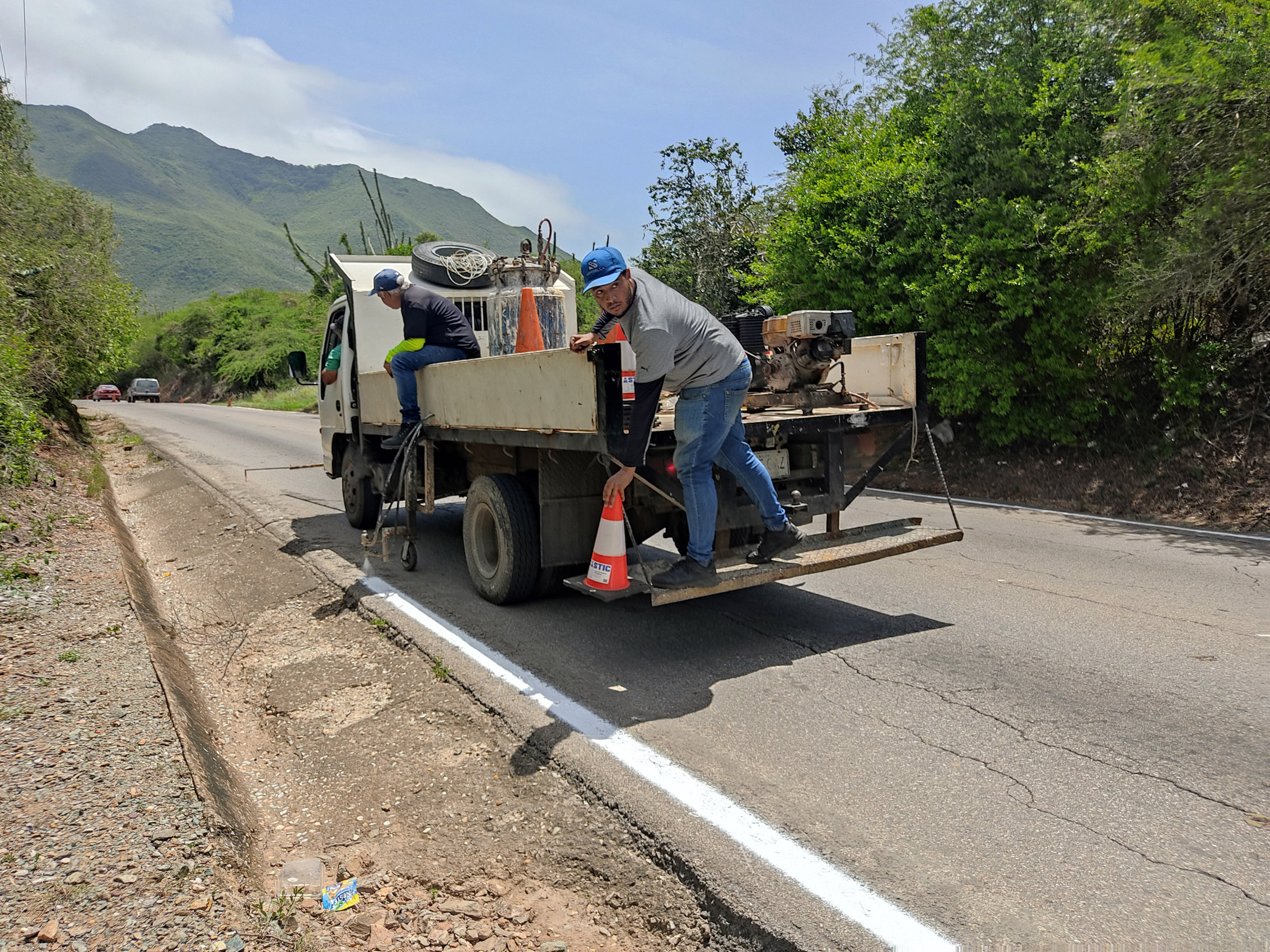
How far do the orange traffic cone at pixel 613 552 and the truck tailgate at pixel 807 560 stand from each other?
0.20 feet

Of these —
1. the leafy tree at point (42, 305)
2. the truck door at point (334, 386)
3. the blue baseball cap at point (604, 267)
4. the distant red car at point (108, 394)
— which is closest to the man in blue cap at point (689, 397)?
the blue baseball cap at point (604, 267)

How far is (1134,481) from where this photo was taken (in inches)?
403

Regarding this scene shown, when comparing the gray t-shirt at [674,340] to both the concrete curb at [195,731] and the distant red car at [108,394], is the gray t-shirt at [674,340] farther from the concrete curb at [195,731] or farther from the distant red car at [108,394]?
the distant red car at [108,394]

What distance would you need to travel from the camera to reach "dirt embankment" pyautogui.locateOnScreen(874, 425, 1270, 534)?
9.28 m

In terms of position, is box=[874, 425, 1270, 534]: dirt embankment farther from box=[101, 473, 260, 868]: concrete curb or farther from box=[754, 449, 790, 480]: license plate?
box=[101, 473, 260, 868]: concrete curb

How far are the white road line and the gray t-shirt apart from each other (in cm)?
173

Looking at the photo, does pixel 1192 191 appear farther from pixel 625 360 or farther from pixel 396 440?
pixel 396 440

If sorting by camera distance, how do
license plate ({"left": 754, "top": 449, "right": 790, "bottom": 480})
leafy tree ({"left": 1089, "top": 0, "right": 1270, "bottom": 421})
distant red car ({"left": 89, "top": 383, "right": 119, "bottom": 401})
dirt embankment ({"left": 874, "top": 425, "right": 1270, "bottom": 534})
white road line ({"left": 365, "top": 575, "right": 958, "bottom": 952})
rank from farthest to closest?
distant red car ({"left": 89, "top": 383, "right": 119, "bottom": 401}) < dirt embankment ({"left": 874, "top": 425, "right": 1270, "bottom": 534}) < leafy tree ({"left": 1089, "top": 0, "right": 1270, "bottom": 421}) < license plate ({"left": 754, "top": 449, "right": 790, "bottom": 480}) < white road line ({"left": 365, "top": 575, "right": 958, "bottom": 952})

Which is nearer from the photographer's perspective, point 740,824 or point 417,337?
point 740,824

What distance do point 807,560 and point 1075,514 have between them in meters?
6.07

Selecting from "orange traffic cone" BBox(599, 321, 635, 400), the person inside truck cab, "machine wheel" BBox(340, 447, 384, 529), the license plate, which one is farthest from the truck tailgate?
the person inside truck cab

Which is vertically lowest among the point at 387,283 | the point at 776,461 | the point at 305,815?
the point at 305,815

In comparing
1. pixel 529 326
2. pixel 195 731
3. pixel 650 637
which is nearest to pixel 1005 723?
pixel 650 637

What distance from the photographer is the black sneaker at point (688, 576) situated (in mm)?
4699
